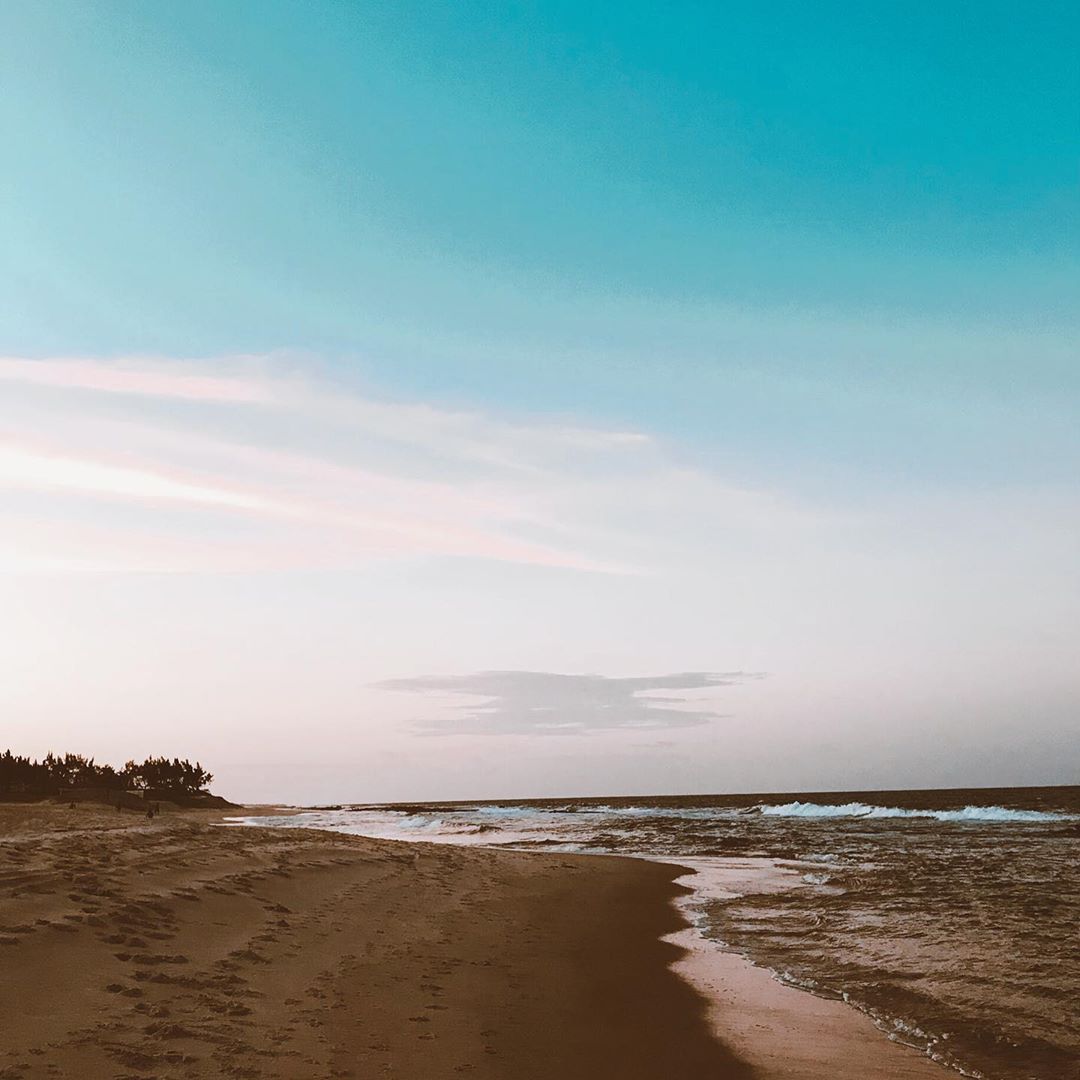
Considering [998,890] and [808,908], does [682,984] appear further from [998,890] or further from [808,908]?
[998,890]

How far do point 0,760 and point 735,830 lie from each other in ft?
229

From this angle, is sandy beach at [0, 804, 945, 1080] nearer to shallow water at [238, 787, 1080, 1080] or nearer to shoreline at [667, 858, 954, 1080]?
shoreline at [667, 858, 954, 1080]

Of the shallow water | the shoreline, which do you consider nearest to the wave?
the shallow water

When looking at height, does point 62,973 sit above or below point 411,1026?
above

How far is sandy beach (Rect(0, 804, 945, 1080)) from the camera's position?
7906 millimetres

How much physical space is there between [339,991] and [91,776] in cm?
10586

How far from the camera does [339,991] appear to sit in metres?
10.5

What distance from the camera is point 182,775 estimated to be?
383ft

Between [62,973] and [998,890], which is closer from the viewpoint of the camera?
[62,973]

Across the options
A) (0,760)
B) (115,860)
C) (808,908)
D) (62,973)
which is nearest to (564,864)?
(808,908)

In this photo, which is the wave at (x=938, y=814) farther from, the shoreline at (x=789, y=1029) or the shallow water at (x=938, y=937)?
the shoreline at (x=789, y=1029)

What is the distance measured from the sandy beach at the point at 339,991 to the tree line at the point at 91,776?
76.7m

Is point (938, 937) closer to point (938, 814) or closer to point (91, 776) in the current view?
point (938, 814)

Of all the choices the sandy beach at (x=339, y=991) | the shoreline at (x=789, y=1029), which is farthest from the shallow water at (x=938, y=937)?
the sandy beach at (x=339, y=991)
